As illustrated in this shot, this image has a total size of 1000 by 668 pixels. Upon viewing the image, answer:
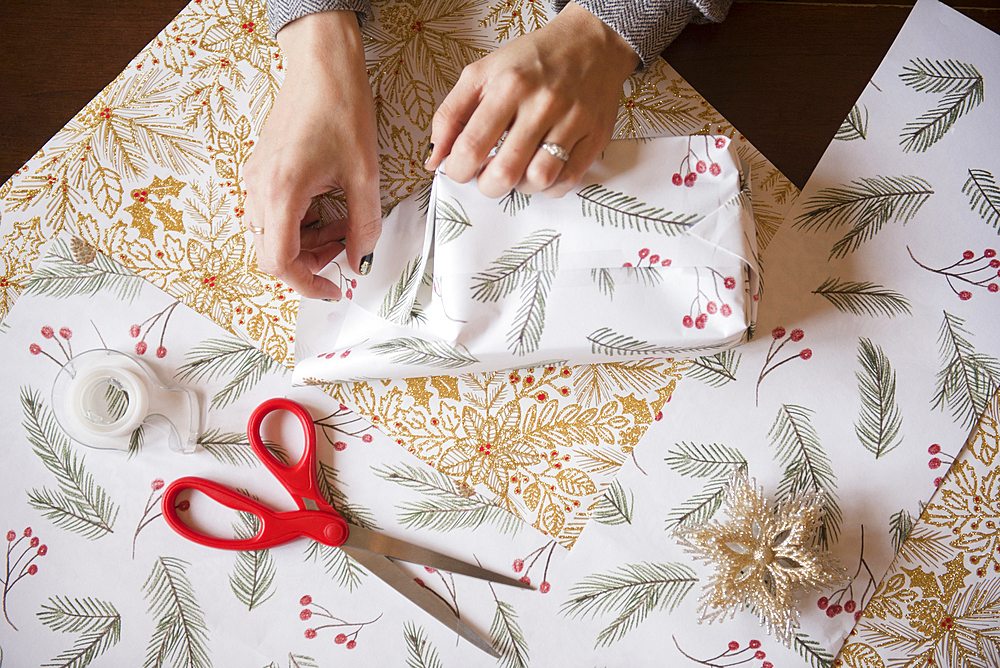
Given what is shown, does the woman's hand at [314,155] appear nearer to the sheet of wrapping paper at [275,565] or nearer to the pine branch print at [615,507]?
the sheet of wrapping paper at [275,565]

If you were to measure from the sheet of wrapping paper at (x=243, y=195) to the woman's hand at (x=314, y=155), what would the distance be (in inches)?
2.4

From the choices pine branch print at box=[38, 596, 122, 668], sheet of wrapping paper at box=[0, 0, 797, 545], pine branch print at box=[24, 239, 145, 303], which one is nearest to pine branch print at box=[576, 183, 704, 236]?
sheet of wrapping paper at box=[0, 0, 797, 545]

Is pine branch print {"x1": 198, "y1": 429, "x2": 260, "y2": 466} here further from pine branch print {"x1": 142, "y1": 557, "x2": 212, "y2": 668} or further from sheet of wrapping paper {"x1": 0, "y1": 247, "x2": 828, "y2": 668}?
pine branch print {"x1": 142, "y1": 557, "x2": 212, "y2": 668}

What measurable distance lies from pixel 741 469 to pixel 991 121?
0.44 m

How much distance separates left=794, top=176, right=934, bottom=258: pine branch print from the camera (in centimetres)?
60

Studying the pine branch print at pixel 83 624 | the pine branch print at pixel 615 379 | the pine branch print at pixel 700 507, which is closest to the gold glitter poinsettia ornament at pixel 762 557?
the pine branch print at pixel 700 507

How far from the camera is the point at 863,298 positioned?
0.59 metres

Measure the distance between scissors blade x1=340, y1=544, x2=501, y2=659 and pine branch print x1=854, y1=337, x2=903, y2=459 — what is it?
408 millimetres

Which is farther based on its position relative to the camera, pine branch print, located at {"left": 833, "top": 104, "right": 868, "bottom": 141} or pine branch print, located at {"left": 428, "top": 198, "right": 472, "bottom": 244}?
pine branch print, located at {"left": 833, "top": 104, "right": 868, "bottom": 141}

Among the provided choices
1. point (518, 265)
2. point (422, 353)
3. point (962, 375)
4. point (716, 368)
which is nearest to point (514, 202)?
point (518, 265)

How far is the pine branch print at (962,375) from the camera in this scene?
578mm

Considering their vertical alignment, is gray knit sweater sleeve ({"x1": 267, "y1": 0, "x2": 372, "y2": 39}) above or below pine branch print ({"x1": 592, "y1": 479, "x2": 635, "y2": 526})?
above

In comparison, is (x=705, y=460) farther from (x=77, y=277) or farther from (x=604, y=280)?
(x=77, y=277)

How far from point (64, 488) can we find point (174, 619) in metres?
0.17
